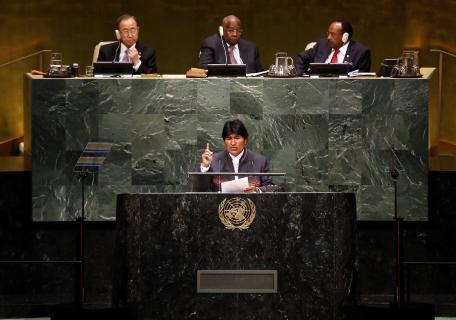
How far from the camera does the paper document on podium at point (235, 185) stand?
741cm

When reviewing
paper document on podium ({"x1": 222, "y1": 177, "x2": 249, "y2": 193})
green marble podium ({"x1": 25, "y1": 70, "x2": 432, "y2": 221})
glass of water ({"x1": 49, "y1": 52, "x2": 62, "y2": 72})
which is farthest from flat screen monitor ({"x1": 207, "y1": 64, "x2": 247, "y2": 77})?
paper document on podium ({"x1": 222, "y1": 177, "x2": 249, "y2": 193})

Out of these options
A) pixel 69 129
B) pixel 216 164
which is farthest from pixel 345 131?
pixel 69 129

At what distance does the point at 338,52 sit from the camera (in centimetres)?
1005

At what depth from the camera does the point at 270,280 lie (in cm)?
721

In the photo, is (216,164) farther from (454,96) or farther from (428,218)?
(454,96)

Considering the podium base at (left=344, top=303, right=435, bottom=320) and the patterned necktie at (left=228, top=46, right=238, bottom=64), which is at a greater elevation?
the patterned necktie at (left=228, top=46, right=238, bottom=64)

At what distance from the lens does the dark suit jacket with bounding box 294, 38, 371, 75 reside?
32.5ft

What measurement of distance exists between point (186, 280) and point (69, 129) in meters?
2.07

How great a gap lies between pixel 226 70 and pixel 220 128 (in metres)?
0.44

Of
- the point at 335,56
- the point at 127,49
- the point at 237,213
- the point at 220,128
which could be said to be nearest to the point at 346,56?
the point at 335,56

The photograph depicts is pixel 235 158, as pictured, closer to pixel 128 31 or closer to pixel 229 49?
pixel 128 31

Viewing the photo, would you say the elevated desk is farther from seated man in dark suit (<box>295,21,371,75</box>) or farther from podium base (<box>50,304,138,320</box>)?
seated man in dark suit (<box>295,21,371,75</box>)

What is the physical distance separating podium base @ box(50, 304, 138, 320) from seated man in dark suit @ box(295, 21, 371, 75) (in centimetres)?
323

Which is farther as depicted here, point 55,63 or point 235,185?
point 55,63
